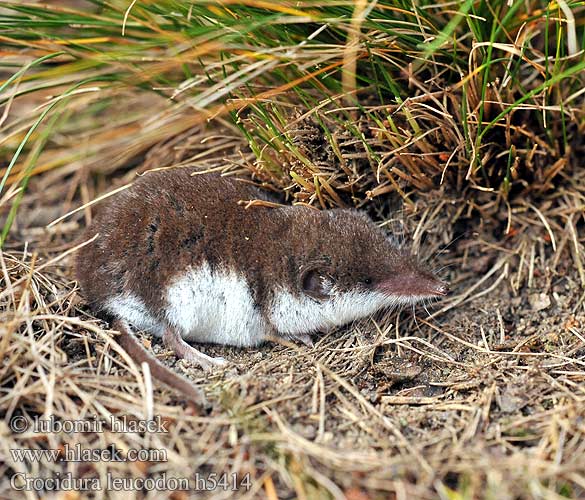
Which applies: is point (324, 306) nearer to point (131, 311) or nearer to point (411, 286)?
point (411, 286)

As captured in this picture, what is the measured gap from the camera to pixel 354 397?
2.76 meters

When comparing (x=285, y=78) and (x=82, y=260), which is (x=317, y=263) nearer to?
(x=285, y=78)

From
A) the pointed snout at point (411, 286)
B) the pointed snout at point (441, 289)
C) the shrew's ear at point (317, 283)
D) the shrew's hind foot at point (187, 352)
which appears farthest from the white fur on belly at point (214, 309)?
the pointed snout at point (441, 289)

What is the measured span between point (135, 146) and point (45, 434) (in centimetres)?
212

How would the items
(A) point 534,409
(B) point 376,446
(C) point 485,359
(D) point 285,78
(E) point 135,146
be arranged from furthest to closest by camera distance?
1. (E) point 135,146
2. (D) point 285,78
3. (C) point 485,359
4. (A) point 534,409
5. (B) point 376,446

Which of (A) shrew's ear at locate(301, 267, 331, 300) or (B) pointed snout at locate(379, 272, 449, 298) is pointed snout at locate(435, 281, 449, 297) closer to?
(B) pointed snout at locate(379, 272, 449, 298)

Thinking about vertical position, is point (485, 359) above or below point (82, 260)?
below

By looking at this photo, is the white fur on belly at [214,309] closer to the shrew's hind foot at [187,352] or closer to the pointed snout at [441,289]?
the shrew's hind foot at [187,352]

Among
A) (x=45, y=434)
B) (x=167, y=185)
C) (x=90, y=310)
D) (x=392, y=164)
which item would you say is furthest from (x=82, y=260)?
(x=392, y=164)

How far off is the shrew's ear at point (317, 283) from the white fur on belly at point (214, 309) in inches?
10.8

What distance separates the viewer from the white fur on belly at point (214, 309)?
3.06m

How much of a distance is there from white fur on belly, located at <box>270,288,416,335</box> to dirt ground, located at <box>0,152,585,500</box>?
0.40ft

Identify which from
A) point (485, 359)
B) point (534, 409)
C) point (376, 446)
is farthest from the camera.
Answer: point (485, 359)

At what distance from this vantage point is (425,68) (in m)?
3.29
